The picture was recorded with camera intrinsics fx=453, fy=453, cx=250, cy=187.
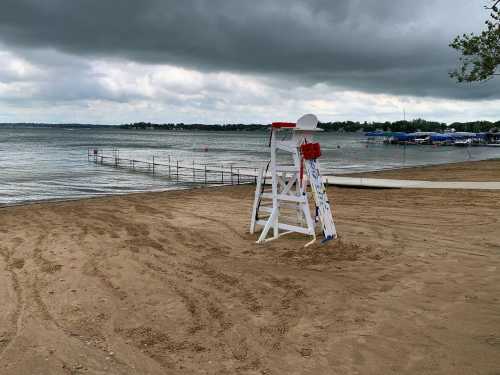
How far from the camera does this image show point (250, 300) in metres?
6.48

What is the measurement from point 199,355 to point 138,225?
8.31 m

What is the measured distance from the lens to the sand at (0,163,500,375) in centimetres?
481

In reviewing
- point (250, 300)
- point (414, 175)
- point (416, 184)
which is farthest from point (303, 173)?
point (414, 175)

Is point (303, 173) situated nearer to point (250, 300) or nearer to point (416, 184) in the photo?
point (250, 300)

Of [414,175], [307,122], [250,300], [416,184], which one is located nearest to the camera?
[250,300]

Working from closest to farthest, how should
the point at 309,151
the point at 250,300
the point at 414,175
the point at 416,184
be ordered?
the point at 250,300
the point at 309,151
the point at 416,184
the point at 414,175

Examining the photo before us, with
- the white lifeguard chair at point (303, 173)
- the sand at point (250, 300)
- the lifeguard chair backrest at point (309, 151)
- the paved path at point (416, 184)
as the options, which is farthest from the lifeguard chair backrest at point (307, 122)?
the paved path at point (416, 184)

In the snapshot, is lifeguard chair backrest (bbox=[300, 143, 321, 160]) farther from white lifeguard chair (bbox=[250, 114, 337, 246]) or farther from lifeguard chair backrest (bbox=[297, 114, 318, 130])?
lifeguard chair backrest (bbox=[297, 114, 318, 130])

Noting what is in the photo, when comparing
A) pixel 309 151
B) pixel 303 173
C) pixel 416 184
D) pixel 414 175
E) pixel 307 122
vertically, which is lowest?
pixel 414 175

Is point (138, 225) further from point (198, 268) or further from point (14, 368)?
point (14, 368)

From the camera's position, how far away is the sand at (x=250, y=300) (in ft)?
15.8

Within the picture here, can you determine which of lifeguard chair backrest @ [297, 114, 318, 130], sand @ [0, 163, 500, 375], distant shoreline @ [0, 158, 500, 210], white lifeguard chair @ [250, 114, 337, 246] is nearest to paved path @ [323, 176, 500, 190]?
distant shoreline @ [0, 158, 500, 210]

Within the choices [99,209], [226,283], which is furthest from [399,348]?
[99,209]

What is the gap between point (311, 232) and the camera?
9688 mm
